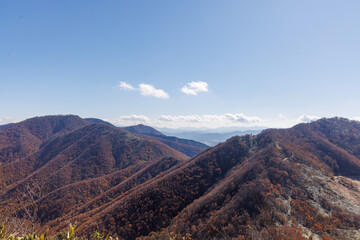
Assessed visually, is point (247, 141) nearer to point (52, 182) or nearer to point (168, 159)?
point (168, 159)

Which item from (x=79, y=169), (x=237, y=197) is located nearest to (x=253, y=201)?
(x=237, y=197)

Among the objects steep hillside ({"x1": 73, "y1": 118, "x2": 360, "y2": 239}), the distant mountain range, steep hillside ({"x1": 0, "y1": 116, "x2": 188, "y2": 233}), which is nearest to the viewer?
the distant mountain range

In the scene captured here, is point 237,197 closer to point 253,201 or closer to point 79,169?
point 253,201

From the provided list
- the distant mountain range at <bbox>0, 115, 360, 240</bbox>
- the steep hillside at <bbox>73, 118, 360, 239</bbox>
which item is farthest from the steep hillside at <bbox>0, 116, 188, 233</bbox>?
the steep hillside at <bbox>73, 118, 360, 239</bbox>

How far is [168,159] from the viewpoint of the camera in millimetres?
110312

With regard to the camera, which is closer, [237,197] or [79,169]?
[237,197]

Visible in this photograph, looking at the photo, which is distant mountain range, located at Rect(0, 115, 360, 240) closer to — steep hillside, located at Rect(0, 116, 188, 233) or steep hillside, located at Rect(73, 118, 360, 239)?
steep hillside, located at Rect(73, 118, 360, 239)

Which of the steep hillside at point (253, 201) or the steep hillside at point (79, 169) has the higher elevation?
the steep hillside at point (253, 201)

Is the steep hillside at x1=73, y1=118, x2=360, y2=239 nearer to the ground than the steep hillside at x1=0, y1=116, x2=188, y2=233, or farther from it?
farther from it

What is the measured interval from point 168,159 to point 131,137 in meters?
92.6

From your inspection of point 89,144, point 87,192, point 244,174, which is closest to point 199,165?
point 244,174

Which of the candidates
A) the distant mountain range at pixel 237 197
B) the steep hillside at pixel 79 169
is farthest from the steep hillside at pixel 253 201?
the steep hillside at pixel 79 169

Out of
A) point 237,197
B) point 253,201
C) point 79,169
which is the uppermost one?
point 253,201

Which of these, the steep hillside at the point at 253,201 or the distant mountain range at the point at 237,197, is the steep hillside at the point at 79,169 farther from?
the steep hillside at the point at 253,201
